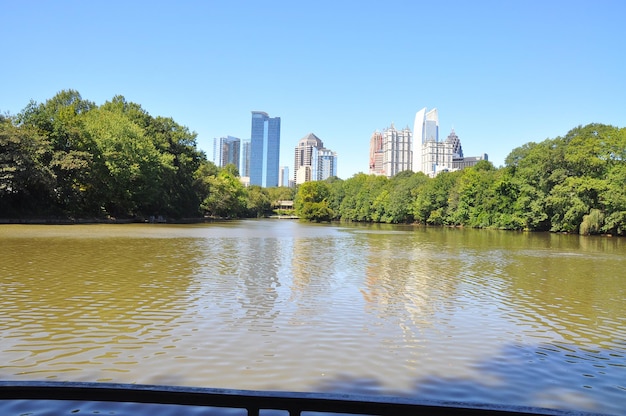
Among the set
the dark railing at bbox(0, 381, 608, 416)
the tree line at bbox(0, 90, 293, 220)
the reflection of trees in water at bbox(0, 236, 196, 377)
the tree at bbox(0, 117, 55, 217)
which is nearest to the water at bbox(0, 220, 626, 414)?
the reflection of trees in water at bbox(0, 236, 196, 377)

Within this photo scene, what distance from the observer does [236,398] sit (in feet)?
5.81

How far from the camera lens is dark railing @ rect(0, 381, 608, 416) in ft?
5.63

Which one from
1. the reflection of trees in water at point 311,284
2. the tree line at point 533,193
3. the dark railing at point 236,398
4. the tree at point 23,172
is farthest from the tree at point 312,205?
the dark railing at point 236,398

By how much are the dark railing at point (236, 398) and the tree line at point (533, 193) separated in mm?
50238

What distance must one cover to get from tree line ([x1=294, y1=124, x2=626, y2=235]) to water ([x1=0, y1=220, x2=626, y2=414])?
37397 mm

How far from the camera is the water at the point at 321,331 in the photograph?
17.1 feet

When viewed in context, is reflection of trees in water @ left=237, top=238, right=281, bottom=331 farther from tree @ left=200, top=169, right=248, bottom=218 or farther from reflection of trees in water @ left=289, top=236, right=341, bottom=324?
tree @ left=200, top=169, right=248, bottom=218

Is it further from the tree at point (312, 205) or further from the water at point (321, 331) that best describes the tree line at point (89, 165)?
the tree at point (312, 205)

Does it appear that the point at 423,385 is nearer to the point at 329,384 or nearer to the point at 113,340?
the point at 329,384

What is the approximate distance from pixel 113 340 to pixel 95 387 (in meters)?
5.21

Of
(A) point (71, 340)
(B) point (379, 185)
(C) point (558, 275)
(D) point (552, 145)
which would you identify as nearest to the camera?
(A) point (71, 340)

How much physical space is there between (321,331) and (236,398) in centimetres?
580

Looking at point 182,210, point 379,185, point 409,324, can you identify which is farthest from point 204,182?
point 409,324

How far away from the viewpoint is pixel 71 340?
6410mm
